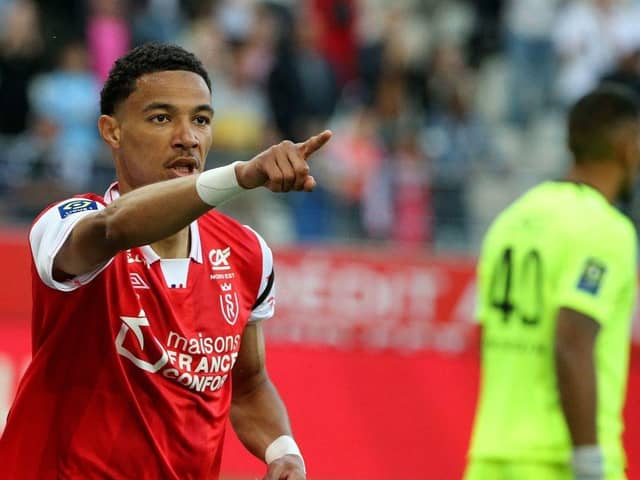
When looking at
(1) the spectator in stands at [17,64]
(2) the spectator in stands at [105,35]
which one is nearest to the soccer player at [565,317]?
(1) the spectator in stands at [17,64]

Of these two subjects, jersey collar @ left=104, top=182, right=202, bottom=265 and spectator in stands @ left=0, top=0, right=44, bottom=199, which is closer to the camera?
jersey collar @ left=104, top=182, right=202, bottom=265

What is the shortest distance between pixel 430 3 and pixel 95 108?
486 cm

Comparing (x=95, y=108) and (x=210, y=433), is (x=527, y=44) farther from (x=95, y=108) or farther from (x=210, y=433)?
(x=210, y=433)

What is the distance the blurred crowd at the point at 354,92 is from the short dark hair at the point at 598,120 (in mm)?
6515

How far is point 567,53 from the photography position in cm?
1447

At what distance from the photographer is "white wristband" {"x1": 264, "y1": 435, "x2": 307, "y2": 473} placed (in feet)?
16.0

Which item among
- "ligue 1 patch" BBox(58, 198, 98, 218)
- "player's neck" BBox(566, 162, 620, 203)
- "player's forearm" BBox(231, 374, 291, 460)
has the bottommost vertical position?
"player's forearm" BBox(231, 374, 291, 460)

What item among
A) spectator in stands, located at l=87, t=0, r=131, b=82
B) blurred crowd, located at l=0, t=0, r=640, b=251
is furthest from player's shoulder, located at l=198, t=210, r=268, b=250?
spectator in stands, located at l=87, t=0, r=131, b=82

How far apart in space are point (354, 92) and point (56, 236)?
10408 millimetres

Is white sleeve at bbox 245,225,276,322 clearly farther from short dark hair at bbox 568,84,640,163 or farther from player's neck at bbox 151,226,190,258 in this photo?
short dark hair at bbox 568,84,640,163

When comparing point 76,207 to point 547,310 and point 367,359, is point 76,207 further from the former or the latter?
point 367,359

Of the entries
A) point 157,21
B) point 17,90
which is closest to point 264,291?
point 17,90

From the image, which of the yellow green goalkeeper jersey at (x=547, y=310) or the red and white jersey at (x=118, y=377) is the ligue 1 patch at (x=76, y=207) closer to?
the red and white jersey at (x=118, y=377)

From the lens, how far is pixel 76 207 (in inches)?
161
